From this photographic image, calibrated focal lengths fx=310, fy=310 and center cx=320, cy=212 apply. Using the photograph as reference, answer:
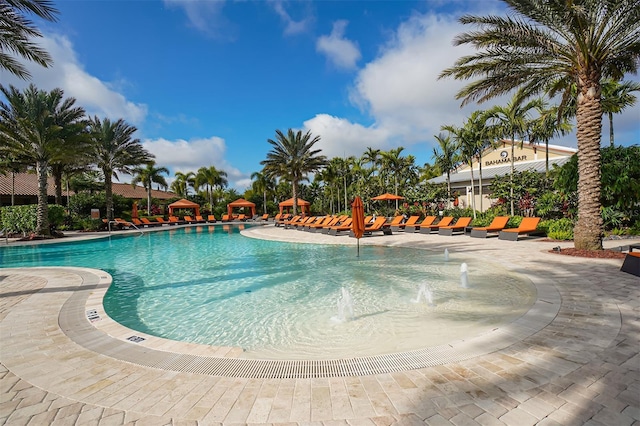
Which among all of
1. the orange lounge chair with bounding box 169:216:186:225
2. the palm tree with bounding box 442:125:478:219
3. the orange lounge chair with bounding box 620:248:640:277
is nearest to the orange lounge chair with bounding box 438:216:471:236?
the palm tree with bounding box 442:125:478:219

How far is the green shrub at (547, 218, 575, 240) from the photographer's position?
13.1 metres

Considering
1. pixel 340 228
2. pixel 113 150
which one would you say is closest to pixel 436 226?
pixel 340 228

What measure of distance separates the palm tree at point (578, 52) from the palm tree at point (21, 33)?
13.1 m

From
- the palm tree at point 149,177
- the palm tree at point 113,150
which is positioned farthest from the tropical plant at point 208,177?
the palm tree at point 113,150

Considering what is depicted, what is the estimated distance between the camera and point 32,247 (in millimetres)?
16969

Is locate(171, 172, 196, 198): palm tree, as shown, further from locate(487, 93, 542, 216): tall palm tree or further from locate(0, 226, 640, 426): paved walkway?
locate(0, 226, 640, 426): paved walkway

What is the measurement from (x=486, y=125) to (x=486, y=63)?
1127 cm

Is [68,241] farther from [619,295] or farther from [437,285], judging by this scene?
[619,295]

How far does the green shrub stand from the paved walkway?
10070 mm

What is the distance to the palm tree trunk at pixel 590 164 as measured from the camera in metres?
9.58

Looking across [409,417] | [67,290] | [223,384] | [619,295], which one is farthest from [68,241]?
[619,295]

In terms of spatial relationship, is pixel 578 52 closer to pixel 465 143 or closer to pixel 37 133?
pixel 465 143

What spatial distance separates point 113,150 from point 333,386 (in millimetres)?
31577

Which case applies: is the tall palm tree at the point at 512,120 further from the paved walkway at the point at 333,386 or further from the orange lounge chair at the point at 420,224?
the paved walkway at the point at 333,386
